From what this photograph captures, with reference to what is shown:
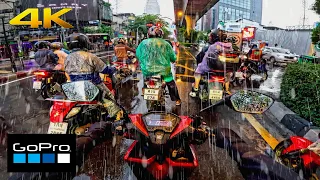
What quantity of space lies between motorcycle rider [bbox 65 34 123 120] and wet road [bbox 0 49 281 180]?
67 centimetres

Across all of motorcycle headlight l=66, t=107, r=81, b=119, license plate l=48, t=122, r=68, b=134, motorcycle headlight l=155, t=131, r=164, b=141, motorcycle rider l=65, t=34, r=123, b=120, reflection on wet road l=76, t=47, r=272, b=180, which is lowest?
reflection on wet road l=76, t=47, r=272, b=180

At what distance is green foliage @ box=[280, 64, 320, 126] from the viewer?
4.70 meters

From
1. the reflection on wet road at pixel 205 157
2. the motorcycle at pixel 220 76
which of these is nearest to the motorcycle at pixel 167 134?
the reflection on wet road at pixel 205 157

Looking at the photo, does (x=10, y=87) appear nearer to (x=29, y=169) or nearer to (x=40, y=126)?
(x=40, y=126)

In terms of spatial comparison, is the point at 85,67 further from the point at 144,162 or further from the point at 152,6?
the point at 152,6

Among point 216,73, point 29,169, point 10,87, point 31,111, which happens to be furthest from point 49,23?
point 29,169

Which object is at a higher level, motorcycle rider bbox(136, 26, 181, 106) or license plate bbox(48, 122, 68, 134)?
motorcycle rider bbox(136, 26, 181, 106)

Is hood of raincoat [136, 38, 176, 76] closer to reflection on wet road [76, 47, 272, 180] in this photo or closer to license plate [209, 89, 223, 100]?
license plate [209, 89, 223, 100]

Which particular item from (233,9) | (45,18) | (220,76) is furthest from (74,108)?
(233,9)

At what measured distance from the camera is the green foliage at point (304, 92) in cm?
470

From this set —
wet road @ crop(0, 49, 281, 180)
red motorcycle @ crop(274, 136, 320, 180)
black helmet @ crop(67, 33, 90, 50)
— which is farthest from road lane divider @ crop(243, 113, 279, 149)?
black helmet @ crop(67, 33, 90, 50)

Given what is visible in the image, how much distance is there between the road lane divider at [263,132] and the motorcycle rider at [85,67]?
2.54 meters

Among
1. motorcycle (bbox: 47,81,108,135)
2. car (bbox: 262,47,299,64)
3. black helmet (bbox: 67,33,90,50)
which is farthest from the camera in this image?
car (bbox: 262,47,299,64)

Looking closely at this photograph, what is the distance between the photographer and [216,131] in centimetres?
270
